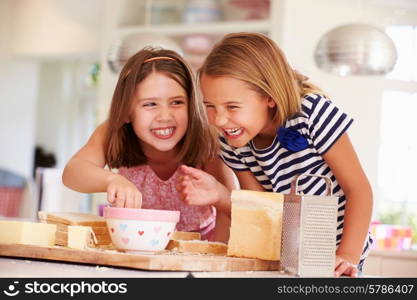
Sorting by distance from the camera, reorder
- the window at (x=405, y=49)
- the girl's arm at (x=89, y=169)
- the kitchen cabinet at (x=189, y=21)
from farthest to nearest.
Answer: the window at (x=405, y=49) → the kitchen cabinet at (x=189, y=21) → the girl's arm at (x=89, y=169)

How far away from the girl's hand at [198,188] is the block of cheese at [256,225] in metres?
0.16

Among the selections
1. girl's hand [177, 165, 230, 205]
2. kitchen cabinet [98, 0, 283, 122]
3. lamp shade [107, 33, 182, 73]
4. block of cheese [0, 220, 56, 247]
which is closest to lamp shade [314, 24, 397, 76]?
lamp shade [107, 33, 182, 73]

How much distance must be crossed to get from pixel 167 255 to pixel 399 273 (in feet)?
6.61

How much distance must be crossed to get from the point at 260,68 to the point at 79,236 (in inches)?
18.2

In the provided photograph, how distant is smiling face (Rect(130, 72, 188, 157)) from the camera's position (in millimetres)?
1714

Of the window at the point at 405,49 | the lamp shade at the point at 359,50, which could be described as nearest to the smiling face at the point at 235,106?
the lamp shade at the point at 359,50

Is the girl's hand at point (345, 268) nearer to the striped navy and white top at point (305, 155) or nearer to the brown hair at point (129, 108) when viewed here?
the striped navy and white top at point (305, 155)

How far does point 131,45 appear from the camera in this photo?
4109 mm

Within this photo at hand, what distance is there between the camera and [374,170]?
6.11 m

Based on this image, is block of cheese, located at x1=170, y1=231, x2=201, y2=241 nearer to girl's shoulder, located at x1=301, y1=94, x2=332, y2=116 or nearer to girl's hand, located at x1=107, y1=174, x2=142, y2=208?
girl's hand, located at x1=107, y1=174, x2=142, y2=208

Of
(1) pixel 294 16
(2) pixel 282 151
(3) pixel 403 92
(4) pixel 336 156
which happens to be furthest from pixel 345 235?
(3) pixel 403 92

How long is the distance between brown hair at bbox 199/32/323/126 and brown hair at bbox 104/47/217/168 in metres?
0.21

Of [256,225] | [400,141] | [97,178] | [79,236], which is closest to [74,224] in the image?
[79,236]

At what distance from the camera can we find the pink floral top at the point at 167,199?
1.90 m
